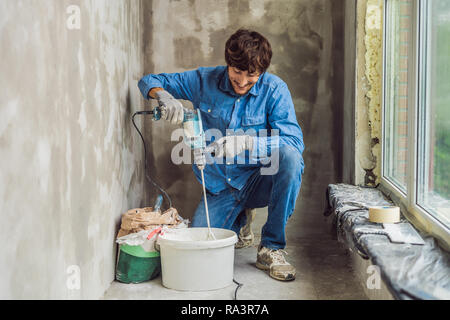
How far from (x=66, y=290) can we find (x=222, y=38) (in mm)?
2094

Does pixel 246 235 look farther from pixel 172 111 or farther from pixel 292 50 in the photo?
pixel 292 50

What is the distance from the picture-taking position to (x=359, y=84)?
10.0ft

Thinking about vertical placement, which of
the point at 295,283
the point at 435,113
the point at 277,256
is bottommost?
the point at 295,283

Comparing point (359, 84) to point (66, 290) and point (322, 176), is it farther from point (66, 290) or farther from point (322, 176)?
point (66, 290)

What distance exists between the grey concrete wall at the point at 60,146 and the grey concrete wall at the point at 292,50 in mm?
622

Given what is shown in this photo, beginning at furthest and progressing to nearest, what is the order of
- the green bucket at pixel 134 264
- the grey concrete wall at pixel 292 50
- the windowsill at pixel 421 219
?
1. the grey concrete wall at pixel 292 50
2. the green bucket at pixel 134 264
3. the windowsill at pixel 421 219

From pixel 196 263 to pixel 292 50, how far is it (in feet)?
5.60

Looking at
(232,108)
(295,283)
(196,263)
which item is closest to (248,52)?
(232,108)

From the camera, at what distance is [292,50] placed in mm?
3395

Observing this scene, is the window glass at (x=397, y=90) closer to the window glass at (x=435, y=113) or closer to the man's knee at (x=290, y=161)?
the window glass at (x=435, y=113)

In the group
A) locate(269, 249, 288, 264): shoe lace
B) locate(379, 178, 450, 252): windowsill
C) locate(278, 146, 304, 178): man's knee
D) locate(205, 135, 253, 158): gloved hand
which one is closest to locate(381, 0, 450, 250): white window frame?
locate(379, 178, 450, 252): windowsill

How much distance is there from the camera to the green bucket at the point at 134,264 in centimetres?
251

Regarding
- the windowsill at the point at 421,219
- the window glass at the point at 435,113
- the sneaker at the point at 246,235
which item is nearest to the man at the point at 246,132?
the sneaker at the point at 246,235

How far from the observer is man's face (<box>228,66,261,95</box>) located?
2.63 metres
